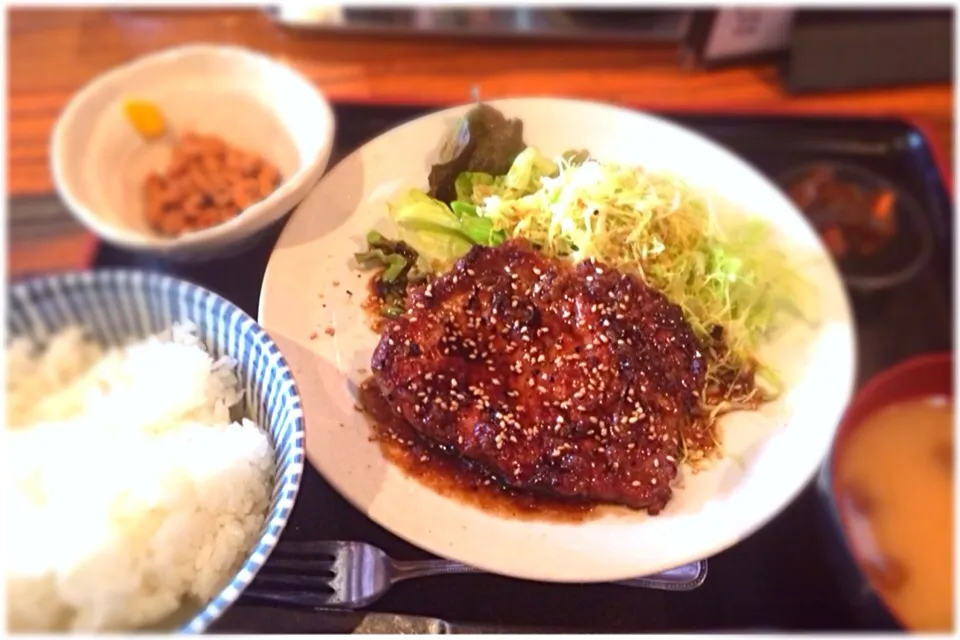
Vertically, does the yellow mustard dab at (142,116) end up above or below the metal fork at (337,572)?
above

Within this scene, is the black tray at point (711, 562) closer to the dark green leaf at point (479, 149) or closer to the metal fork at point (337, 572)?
the metal fork at point (337, 572)

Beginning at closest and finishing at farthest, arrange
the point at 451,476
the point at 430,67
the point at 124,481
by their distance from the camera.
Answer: the point at 124,481
the point at 451,476
the point at 430,67

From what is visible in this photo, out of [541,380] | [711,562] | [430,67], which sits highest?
[430,67]

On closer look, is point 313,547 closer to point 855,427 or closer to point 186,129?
point 186,129

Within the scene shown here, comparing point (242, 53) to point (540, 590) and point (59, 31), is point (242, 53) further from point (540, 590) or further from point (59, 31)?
point (540, 590)

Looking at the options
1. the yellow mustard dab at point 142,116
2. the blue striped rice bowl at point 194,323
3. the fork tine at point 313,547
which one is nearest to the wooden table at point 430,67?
the yellow mustard dab at point 142,116

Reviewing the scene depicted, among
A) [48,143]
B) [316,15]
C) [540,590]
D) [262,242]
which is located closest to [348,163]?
[262,242]

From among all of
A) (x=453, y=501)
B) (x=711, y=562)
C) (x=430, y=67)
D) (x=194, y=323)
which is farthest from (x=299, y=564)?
(x=430, y=67)
